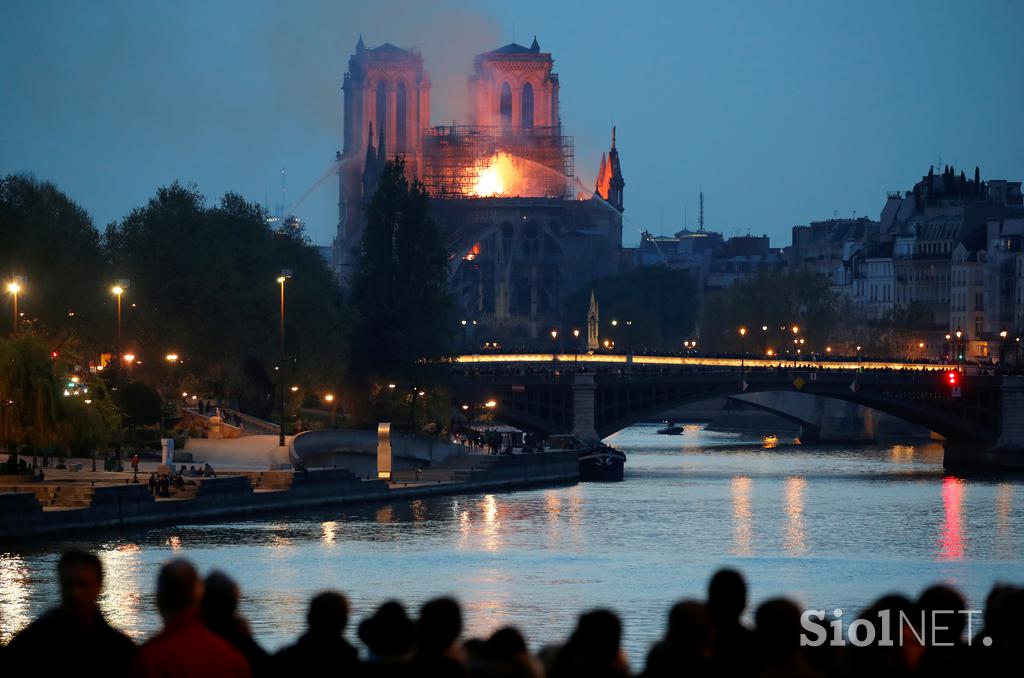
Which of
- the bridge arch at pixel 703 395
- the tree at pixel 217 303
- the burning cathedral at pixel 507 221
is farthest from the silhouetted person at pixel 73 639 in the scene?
the burning cathedral at pixel 507 221

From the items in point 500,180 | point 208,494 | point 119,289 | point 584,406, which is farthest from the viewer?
point 500,180

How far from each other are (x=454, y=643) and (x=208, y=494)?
139 ft

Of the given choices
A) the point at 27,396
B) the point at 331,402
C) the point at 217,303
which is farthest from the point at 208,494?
the point at 331,402

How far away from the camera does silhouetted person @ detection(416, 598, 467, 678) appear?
11.0 meters

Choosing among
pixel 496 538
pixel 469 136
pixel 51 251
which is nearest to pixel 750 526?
pixel 496 538

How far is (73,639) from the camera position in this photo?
1144cm

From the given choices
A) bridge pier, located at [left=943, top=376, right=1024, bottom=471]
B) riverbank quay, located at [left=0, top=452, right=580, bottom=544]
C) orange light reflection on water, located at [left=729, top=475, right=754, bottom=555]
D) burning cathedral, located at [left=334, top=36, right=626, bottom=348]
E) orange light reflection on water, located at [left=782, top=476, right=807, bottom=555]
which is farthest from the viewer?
burning cathedral, located at [left=334, top=36, right=626, bottom=348]

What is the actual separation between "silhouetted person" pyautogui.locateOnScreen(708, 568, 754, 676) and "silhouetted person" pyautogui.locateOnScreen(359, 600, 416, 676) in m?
1.48

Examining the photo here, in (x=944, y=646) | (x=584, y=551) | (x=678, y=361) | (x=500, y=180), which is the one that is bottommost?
(x=584, y=551)

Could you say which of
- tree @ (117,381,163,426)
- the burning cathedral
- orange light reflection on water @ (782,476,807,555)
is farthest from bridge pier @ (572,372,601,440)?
the burning cathedral

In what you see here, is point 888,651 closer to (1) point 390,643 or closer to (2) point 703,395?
(1) point 390,643

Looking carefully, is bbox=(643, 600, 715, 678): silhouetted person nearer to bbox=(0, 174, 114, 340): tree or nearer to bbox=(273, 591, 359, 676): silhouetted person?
bbox=(273, 591, 359, 676): silhouetted person

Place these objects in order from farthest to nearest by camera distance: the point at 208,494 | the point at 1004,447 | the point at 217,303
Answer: the point at 1004,447 < the point at 217,303 < the point at 208,494

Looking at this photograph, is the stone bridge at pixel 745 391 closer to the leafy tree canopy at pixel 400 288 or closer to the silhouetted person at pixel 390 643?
the leafy tree canopy at pixel 400 288
